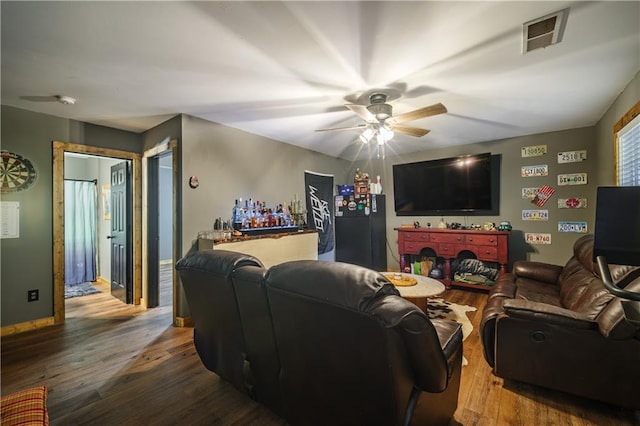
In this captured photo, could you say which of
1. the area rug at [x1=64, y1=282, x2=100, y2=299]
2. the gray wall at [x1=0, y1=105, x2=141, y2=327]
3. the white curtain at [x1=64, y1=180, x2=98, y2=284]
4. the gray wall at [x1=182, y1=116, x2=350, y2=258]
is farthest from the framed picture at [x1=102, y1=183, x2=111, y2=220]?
the gray wall at [x1=182, y1=116, x2=350, y2=258]

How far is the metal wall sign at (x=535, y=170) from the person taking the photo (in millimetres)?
4062

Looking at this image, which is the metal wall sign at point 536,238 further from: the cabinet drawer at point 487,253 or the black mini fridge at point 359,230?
the black mini fridge at point 359,230

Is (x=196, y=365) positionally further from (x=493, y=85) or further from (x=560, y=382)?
(x=493, y=85)

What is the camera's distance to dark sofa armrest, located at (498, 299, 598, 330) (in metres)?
1.72

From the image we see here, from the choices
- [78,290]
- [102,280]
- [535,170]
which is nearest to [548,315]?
[535,170]

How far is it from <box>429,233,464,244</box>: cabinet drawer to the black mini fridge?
0.98 m

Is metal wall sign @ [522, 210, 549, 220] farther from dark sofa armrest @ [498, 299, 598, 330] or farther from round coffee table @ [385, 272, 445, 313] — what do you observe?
dark sofa armrest @ [498, 299, 598, 330]

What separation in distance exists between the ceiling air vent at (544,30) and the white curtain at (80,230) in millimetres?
6536

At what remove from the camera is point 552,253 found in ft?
13.3

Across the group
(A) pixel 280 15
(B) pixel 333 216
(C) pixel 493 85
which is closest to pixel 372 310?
(A) pixel 280 15

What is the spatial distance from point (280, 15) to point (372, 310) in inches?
64.9

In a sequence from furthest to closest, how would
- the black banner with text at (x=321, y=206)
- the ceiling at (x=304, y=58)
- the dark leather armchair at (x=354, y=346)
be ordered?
the black banner with text at (x=321, y=206), the ceiling at (x=304, y=58), the dark leather armchair at (x=354, y=346)

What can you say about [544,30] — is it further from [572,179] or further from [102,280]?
[102,280]

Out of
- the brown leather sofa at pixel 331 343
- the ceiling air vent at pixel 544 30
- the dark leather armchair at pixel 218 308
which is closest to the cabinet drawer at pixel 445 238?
→ the ceiling air vent at pixel 544 30
